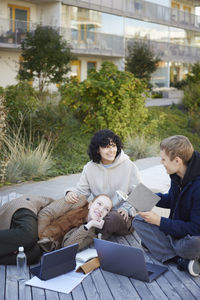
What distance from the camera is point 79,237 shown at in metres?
4.33

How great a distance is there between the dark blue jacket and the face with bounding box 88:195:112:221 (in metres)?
0.71

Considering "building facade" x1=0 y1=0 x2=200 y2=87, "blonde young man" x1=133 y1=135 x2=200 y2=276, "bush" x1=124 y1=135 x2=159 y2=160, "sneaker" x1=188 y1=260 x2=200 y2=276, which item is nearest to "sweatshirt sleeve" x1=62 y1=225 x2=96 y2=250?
"blonde young man" x1=133 y1=135 x2=200 y2=276

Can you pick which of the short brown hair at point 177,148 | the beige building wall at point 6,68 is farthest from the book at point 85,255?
the beige building wall at point 6,68

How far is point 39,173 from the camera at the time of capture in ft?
27.3

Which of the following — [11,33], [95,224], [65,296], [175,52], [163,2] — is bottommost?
[65,296]

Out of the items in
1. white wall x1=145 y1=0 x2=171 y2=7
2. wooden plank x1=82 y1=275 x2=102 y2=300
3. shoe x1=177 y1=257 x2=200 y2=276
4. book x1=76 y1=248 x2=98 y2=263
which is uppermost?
white wall x1=145 y1=0 x2=171 y2=7

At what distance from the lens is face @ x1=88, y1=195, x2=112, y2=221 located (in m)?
4.46

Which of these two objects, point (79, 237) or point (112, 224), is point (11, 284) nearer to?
point (79, 237)

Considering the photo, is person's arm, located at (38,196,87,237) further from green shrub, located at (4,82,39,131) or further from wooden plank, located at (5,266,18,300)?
green shrub, located at (4,82,39,131)

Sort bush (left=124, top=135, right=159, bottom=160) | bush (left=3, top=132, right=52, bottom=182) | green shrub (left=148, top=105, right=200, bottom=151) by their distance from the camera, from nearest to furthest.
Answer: bush (left=3, top=132, right=52, bottom=182) < bush (left=124, top=135, right=159, bottom=160) < green shrub (left=148, top=105, right=200, bottom=151)

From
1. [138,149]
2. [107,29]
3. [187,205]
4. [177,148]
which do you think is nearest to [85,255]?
[187,205]

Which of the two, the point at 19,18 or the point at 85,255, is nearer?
the point at 85,255

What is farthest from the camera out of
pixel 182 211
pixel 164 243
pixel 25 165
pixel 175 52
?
pixel 175 52

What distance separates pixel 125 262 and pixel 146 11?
31.7 meters
